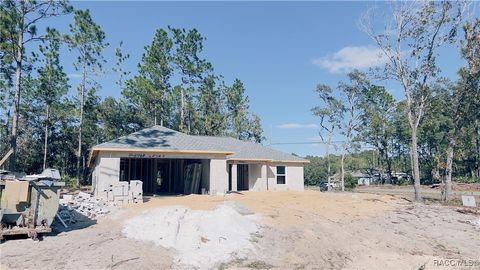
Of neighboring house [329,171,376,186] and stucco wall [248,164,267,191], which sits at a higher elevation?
stucco wall [248,164,267,191]

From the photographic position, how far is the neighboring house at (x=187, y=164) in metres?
18.1

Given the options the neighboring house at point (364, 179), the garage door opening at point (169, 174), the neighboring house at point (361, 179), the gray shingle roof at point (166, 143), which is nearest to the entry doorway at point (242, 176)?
the gray shingle roof at point (166, 143)

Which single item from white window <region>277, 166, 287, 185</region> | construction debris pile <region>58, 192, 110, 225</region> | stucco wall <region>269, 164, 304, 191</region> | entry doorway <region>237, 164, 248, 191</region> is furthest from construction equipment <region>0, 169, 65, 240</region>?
white window <region>277, 166, 287, 185</region>

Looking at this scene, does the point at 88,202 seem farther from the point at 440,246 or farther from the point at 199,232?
the point at 440,246

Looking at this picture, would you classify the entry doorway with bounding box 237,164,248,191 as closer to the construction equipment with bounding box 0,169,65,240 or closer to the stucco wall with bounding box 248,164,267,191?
the stucco wall with bounding box 248,164,267,191

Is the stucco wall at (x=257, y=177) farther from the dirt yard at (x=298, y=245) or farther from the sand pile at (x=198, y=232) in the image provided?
the sand pile at (x=198, y=232)

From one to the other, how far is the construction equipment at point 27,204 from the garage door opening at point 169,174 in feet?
37.3

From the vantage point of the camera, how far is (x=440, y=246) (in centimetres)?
1129

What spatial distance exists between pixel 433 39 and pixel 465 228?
14.0 meters

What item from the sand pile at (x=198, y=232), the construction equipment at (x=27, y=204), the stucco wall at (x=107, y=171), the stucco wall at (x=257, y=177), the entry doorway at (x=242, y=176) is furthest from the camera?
the entry doorway at (x=242, y=176)

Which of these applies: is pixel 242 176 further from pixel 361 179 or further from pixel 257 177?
pixel 361 179

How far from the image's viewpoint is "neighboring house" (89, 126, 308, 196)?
713 inches

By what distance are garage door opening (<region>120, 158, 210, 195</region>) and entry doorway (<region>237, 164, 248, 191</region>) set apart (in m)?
4.99

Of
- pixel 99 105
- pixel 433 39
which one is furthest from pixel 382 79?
pixel 99 105
